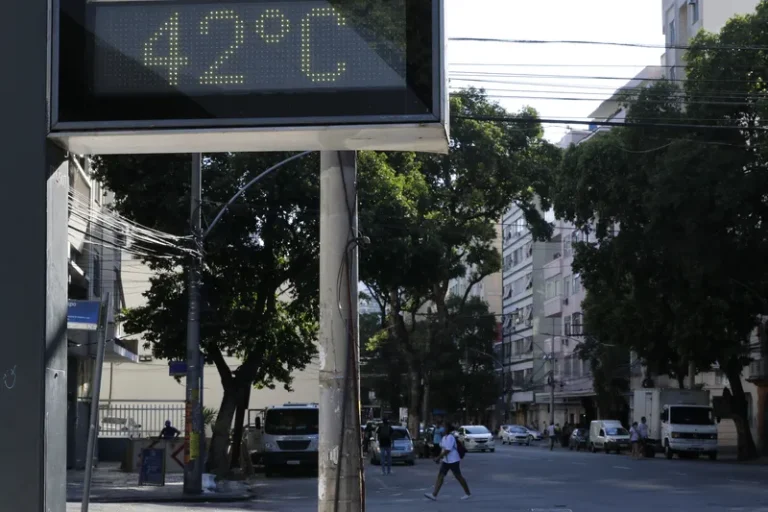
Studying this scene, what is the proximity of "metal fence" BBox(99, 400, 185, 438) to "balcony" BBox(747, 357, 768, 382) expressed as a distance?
26.9 meters

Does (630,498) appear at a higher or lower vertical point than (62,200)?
lower

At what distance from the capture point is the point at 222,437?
3281 cm

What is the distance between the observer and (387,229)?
32.4 meters

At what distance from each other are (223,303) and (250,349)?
1643mm

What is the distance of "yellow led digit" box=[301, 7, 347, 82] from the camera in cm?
431

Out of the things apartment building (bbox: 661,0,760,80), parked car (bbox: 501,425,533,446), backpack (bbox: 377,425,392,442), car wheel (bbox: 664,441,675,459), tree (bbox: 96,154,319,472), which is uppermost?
apartment building (bbox: 661,0,760,80)

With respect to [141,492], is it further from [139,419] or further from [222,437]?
[139,419]

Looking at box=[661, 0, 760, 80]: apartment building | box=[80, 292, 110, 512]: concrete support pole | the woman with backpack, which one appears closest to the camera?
box=[80, 292, 110, 512]: concrete support pole

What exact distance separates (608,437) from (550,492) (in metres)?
36.3

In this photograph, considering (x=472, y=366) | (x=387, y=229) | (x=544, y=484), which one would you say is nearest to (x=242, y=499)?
(x=544, y=484)

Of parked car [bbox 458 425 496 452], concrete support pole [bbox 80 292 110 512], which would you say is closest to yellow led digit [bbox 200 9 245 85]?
concrete support pole [bbox 80 292 110 512]

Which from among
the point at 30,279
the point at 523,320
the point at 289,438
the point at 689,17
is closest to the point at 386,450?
the point at 289,438

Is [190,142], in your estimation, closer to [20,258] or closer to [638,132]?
[20,258]

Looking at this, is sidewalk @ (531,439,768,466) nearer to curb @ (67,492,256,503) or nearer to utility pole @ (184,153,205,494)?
curb @ (67,492,256,503)
